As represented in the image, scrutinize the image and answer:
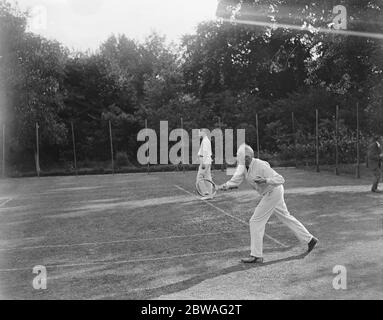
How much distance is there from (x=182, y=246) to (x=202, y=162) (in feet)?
25.9

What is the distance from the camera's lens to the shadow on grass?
25.8ft

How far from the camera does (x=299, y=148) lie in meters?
34.3

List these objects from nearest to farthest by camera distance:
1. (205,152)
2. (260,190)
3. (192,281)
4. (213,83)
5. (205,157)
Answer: (192,281) → (260,190) → (205,157) → (205,152) → (213,83)

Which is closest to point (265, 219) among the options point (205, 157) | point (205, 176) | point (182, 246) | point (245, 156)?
point (245, 156)

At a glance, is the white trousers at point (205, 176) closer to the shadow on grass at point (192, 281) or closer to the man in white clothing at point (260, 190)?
the man in white clothing at point (260, 190)

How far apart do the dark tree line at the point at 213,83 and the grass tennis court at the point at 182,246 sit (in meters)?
14.9

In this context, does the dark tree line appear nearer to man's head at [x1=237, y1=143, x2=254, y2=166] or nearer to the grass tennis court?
the grass tennis court

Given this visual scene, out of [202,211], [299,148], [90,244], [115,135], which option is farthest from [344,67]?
[90,244]

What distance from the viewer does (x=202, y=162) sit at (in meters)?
19.2

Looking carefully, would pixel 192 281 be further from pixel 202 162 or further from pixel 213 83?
pixel 213 83

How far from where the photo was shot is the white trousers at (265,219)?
32.0 ft

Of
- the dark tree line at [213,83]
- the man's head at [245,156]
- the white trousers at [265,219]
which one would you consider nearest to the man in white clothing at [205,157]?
the white trousers at [265,219]

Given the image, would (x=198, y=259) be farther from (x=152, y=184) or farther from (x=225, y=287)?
(x=152, y=184)

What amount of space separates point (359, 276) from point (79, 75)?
36.4 m
